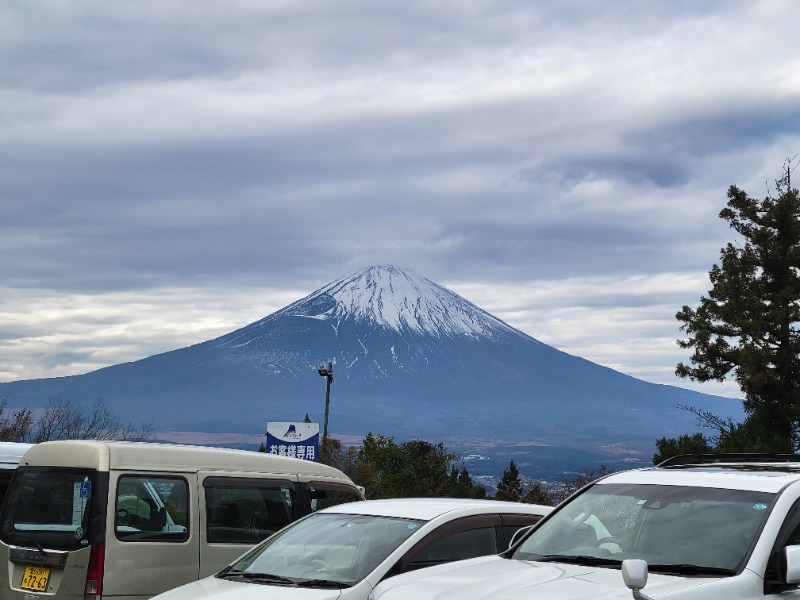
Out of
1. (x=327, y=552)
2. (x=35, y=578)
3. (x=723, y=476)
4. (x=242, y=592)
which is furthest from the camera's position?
(x=35, y=578)

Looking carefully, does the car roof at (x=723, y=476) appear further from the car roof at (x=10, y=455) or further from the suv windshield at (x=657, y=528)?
the car roof at (x=10, y=455)

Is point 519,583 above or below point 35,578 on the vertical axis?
above

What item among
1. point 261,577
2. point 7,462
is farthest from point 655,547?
point 7,462

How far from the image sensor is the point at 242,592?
7508 millimetres

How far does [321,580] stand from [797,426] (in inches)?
1458

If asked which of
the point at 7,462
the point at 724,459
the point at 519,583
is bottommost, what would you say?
the point at 519,583

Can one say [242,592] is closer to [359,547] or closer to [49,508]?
[359,547]

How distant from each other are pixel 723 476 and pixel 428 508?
2.65m

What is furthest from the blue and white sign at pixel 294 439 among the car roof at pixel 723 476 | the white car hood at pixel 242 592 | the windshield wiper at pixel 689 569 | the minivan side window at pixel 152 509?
the windshield wiper at pixel 689 569

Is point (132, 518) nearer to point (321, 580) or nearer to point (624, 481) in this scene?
point (321, 580)

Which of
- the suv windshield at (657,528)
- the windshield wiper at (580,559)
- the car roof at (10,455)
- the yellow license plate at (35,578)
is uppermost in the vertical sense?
the car roof at (10,455)

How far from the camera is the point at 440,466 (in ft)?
159

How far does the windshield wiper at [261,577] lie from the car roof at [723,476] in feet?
7.55

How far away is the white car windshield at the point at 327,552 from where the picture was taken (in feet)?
25.4
